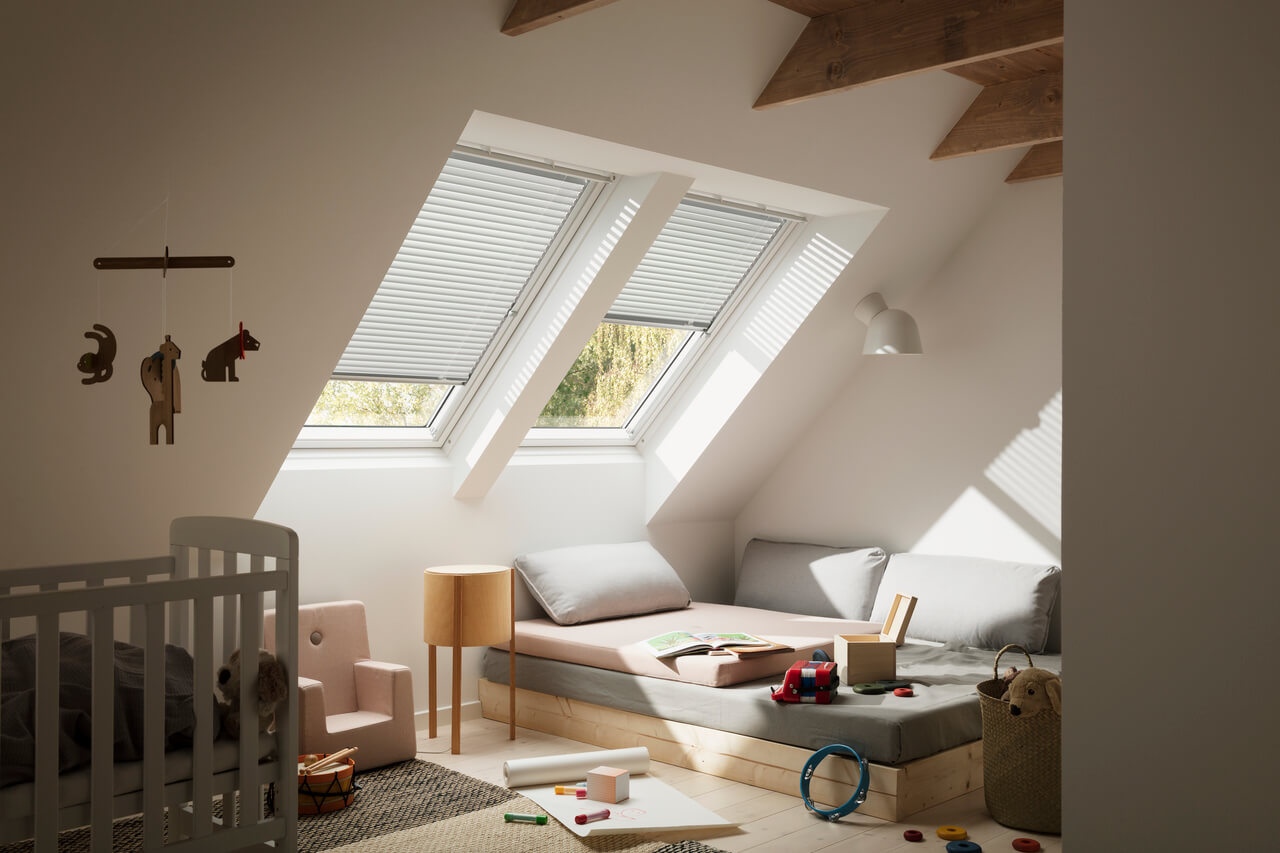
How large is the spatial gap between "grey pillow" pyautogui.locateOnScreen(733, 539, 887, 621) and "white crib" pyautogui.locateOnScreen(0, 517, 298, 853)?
2.97 m

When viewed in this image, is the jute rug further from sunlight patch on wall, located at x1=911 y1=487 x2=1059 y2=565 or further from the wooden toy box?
sunlight patch on wall, located at x1=911 y1=487 x2=1059 y2=565

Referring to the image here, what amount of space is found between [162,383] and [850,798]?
7.52ft

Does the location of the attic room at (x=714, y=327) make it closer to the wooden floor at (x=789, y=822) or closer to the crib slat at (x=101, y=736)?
the wooden floor at (x=789, y=822)

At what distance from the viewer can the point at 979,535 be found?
485 centimetres

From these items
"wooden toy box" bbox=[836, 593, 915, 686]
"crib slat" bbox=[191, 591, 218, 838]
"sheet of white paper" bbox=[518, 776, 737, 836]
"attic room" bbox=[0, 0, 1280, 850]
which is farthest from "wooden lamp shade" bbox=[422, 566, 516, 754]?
"crib slat" bbox=[191, 591, 218, 838]

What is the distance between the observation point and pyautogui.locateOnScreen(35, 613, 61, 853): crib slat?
2.11 metres

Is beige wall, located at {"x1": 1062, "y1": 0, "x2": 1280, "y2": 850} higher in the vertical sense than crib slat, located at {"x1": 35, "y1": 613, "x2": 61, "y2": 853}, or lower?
higher

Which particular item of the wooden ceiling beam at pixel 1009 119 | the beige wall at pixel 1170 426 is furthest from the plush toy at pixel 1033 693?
the wooden ceiling beam at pixel 1009 119

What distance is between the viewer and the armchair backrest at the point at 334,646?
386cm

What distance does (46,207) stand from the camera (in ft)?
8.30

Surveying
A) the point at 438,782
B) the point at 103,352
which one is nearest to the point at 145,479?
the point at 103,352

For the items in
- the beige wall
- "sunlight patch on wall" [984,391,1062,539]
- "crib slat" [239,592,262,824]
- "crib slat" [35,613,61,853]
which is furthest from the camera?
"sunlight patch on wall" [984,391,1062,539]

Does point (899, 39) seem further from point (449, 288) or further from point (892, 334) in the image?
point (449, 288)

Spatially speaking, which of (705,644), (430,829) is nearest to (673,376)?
(705,644)
